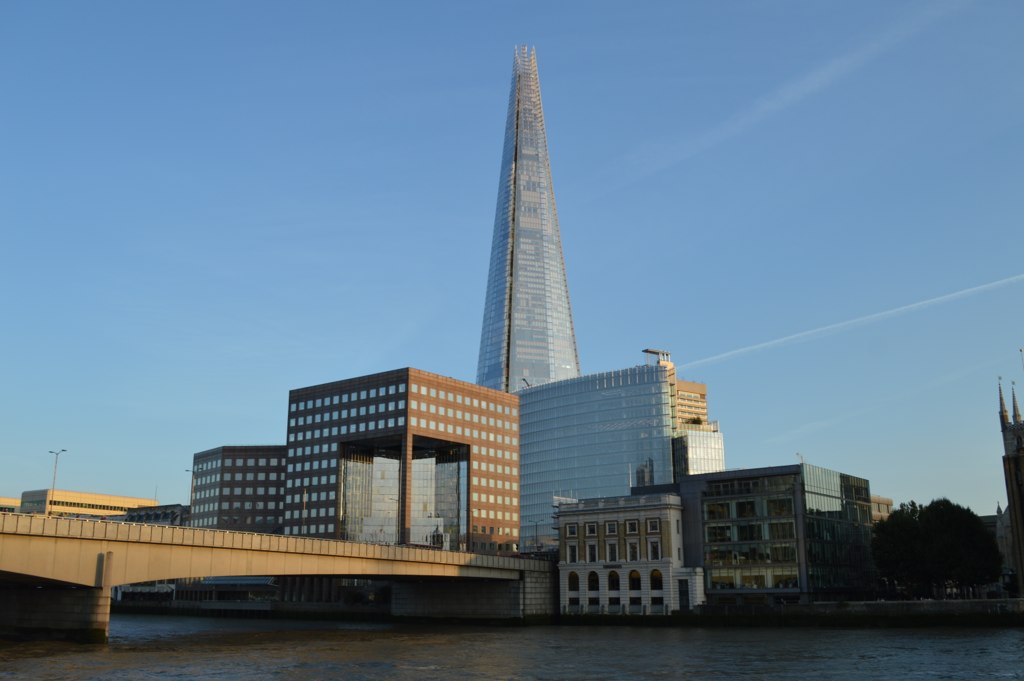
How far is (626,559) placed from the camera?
13012 centimetres

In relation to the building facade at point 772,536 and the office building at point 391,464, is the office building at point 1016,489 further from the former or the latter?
the office building at point 391,464

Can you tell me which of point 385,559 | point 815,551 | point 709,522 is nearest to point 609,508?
point 709,522

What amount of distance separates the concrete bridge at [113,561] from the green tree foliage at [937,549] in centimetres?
5690

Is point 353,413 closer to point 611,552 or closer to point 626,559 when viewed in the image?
point 611,552

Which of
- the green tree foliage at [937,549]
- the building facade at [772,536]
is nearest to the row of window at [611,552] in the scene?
the building facade at [772,536]

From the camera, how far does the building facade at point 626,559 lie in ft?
413

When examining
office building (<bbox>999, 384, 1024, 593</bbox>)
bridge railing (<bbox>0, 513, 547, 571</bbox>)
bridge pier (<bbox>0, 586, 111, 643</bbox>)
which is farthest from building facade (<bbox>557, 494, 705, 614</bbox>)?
bridge pier (<bbox>0, 586, 111, 643</bbox>)

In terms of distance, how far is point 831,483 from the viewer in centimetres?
13062

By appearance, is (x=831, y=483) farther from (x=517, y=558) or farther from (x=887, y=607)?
(x=517, y=558)

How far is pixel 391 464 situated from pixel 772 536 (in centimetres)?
9055

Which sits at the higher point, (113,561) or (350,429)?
(350,429)

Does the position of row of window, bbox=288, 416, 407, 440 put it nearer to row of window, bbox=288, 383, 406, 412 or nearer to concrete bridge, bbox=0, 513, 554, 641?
row of window, bbox=288, 383, 406, 412

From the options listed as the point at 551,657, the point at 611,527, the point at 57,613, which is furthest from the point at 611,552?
the point at 57,613

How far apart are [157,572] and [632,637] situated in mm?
44626
